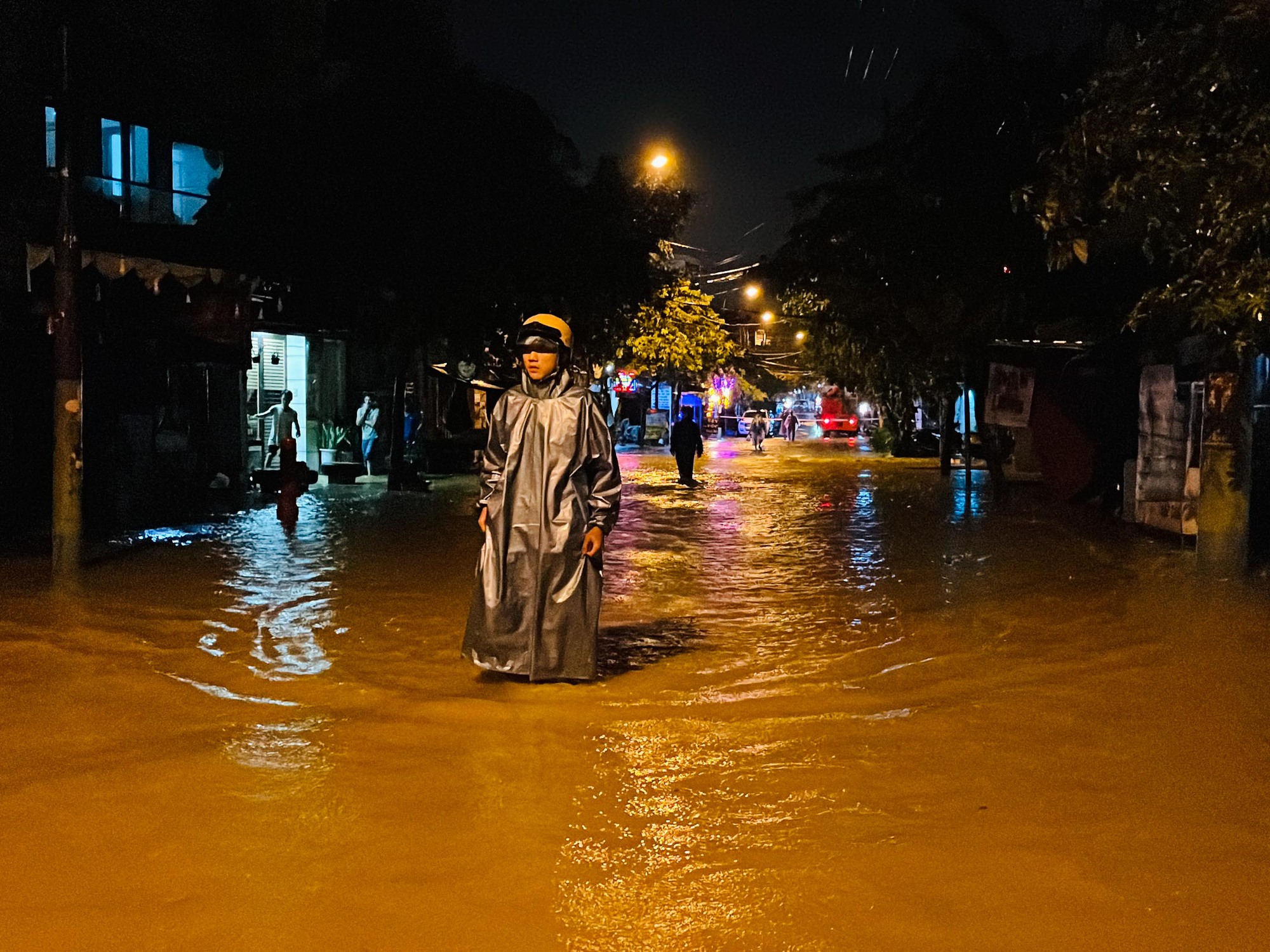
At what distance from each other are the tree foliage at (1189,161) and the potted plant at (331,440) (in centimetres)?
1778

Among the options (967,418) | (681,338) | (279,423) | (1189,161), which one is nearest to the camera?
(1189,161)

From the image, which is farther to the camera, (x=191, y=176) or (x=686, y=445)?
(x=686, y=445)

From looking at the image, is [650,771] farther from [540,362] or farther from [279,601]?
[279,601]

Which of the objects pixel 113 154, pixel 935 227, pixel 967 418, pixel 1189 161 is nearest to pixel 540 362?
pixel 1189 161

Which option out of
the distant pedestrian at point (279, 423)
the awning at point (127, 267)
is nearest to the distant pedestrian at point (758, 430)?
the distant pedestrian at point (279, 423)

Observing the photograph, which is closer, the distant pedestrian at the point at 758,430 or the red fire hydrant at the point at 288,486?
the red fire hydrant at the point at 288,486

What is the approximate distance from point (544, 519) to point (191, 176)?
16.8 meters

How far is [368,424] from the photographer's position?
1062 inches

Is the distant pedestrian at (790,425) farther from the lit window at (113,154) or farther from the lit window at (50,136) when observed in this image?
the lit window at (50,136)

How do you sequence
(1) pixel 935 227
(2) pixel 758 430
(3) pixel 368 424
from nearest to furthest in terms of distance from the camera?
1. (1) pixel 935 227
2. (3) pixel 368 424
3. (2) pixel 758 430

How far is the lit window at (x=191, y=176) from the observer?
69.7 ft

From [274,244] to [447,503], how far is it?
5132 mm

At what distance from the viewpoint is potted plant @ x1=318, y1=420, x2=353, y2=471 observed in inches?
1045

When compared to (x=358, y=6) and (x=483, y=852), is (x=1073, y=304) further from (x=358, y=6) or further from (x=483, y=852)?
(x=483, y=852)
